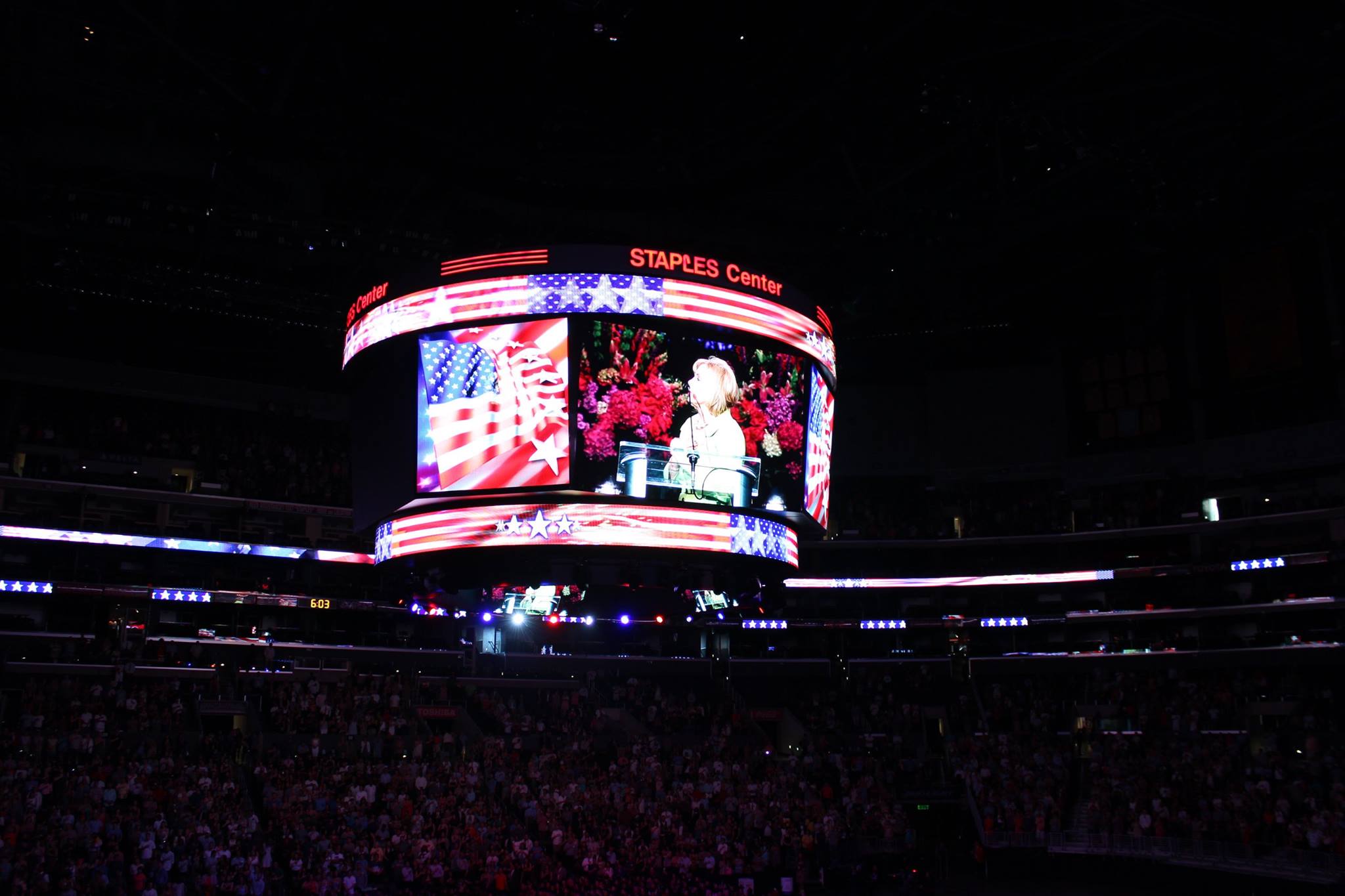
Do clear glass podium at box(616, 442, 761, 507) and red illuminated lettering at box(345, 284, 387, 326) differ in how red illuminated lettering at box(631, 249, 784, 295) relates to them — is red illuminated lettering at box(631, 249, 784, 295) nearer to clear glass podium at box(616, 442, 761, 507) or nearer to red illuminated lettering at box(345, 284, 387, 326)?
clear glass podium at box(616, 442, 761, 507)

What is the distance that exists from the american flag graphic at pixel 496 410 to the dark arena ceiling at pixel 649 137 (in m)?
2.23

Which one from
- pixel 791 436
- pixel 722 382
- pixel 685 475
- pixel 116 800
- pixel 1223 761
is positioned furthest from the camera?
pixel 1223 761

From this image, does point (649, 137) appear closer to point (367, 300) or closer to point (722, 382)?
point (367, 300)

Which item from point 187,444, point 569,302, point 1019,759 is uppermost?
point 187,444

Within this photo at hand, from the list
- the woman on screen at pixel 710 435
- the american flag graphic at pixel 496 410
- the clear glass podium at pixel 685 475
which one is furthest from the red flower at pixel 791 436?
the american flag graphic at pixel 496 410

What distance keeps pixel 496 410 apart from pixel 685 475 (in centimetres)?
369

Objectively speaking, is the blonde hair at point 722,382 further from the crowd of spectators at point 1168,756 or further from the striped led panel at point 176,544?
the striped led panel at point 176,544

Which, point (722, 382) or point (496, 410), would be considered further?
point (722, 382)

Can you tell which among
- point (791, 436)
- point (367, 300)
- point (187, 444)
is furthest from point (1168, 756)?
point (187, 444)

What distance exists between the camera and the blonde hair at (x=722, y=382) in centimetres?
2338

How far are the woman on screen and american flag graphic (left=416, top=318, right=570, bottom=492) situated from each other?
2.27 m

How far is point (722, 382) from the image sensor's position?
23516 mm

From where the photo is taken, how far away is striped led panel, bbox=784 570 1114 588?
151 feet

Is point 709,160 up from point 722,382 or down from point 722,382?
up
